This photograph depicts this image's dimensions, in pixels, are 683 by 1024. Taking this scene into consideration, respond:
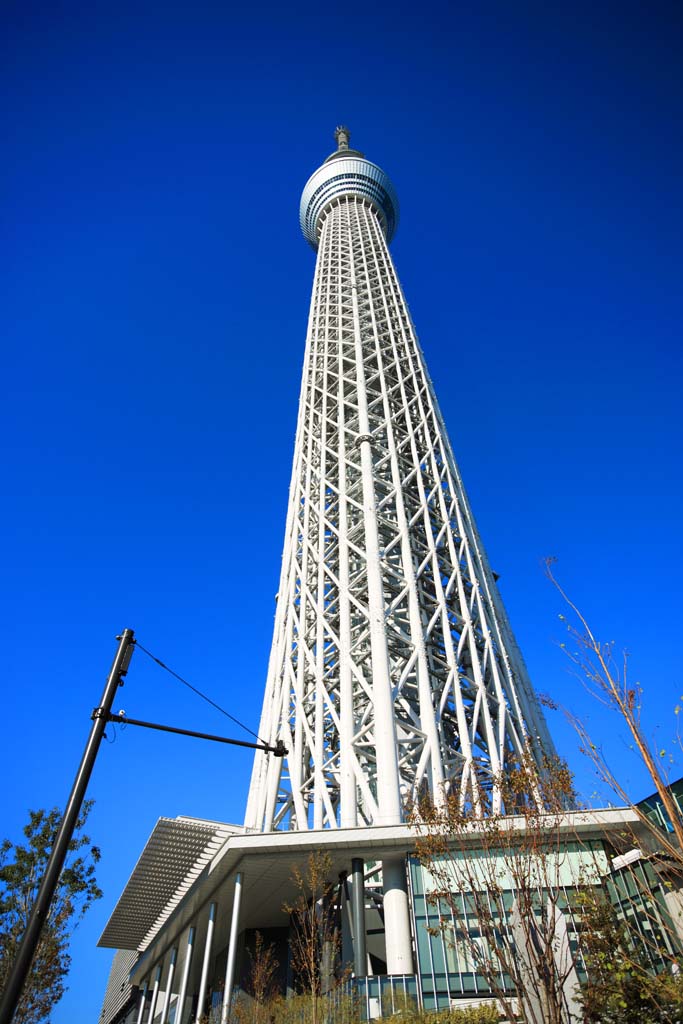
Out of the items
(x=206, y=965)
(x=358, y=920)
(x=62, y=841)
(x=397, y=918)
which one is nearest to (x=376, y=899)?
(x=358, y=920)

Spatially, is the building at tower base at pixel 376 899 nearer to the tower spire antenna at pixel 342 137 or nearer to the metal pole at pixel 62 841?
the metal pole at pixel 62 841

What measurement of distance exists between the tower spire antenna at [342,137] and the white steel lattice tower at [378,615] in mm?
30850

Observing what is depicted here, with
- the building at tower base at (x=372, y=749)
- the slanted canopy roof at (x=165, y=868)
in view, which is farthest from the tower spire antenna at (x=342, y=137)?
the slanted canopy roof at (x=165, y=868)

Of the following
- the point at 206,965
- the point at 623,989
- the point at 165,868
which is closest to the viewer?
the point at 623,989

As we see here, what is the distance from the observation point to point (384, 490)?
3544 centimetres

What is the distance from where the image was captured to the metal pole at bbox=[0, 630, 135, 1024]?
5816 millimetres

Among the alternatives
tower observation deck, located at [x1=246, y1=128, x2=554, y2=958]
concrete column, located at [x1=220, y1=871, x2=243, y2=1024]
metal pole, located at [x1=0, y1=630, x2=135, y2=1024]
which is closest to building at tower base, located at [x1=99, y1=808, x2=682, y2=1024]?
concrete column, located at [x1=220, y1=871, x2=243, y2=1024]

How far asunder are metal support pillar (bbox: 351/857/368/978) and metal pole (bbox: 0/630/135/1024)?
13.2 metres

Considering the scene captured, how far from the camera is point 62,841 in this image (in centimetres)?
659

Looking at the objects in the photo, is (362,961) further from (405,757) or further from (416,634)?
(416,634)

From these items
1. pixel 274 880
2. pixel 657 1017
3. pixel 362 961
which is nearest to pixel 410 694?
pixel 274 880

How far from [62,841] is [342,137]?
7504cm

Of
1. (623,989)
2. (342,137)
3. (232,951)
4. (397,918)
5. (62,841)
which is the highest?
(342,137)

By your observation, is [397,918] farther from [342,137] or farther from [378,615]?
[342,137]
